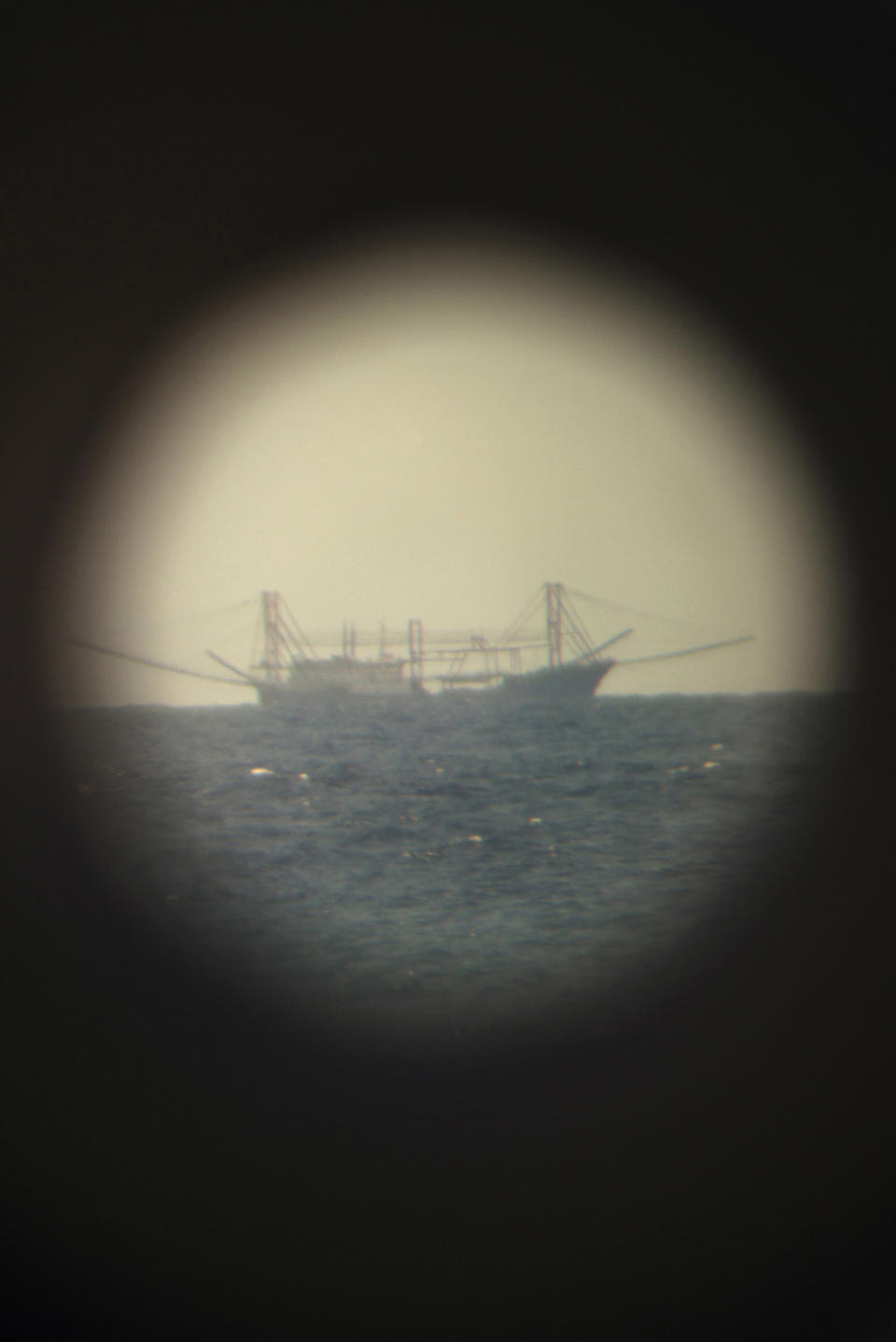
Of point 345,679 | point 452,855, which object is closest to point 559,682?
point 345,679

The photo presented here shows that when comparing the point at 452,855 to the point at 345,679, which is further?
the point at 345,679

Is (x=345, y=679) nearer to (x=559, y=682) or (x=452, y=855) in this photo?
(x=559, y=682)

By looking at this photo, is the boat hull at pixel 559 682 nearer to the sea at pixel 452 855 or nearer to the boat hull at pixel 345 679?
the boat hull at pixel 345 679

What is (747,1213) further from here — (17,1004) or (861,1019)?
(17,1004)

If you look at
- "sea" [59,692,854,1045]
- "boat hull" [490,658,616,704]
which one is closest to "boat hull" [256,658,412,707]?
"boat hull" [490,658,616,704]

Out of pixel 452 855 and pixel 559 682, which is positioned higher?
pixel 559 682

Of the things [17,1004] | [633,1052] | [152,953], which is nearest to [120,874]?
[152,953]

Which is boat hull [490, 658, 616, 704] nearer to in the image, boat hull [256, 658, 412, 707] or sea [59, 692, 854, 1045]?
boat hull [256, 658, 412, 707]

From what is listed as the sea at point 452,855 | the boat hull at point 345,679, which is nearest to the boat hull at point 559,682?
the boat hull at point 345,679

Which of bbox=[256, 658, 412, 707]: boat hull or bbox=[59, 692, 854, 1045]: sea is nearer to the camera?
bbox=[59, 692, 854, 1045]: sea
